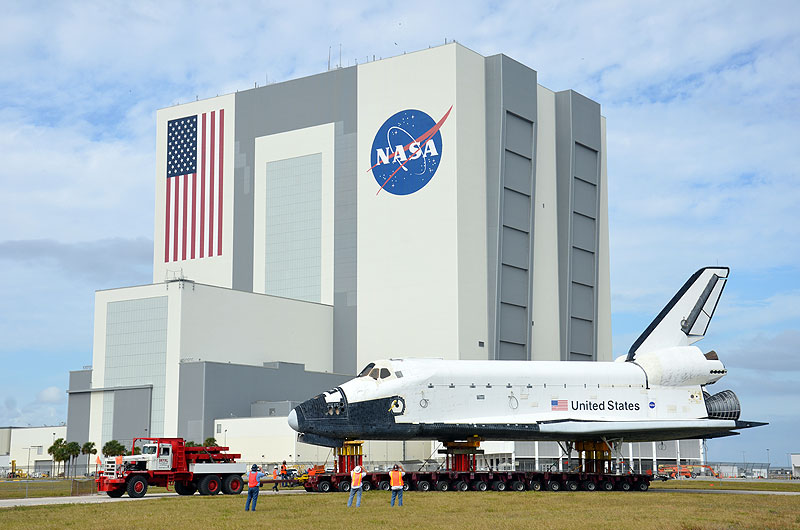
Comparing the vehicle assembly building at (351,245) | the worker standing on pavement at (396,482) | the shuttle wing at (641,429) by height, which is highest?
the vehicle assembly building at (351,245)

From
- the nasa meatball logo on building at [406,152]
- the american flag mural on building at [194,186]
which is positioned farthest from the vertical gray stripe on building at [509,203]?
the american flag mural on building at [194,186]

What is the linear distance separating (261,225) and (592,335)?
102 ft

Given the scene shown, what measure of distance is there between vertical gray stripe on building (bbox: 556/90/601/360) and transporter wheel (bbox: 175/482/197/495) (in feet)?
152

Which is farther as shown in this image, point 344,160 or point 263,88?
point 263,88

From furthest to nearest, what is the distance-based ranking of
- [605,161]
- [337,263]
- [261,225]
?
[605,161] → [261,225] → [337,263]

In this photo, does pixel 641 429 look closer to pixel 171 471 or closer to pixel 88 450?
pixel 171 471

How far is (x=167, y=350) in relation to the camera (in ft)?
215

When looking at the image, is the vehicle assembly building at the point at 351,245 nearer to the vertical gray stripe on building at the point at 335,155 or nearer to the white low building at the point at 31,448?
the vertical gray stripe on building at the point at 335,155

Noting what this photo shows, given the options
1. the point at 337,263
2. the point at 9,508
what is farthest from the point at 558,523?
the point at 337,263

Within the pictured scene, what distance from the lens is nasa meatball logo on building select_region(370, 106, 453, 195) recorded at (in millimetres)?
69812

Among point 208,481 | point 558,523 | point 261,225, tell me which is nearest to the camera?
point 558,523

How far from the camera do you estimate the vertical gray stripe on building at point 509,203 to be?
7038 centimetres

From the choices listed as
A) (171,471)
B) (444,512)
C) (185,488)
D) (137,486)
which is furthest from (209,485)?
(444,512)

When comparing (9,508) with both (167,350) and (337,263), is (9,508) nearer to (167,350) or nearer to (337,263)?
(167,350)
